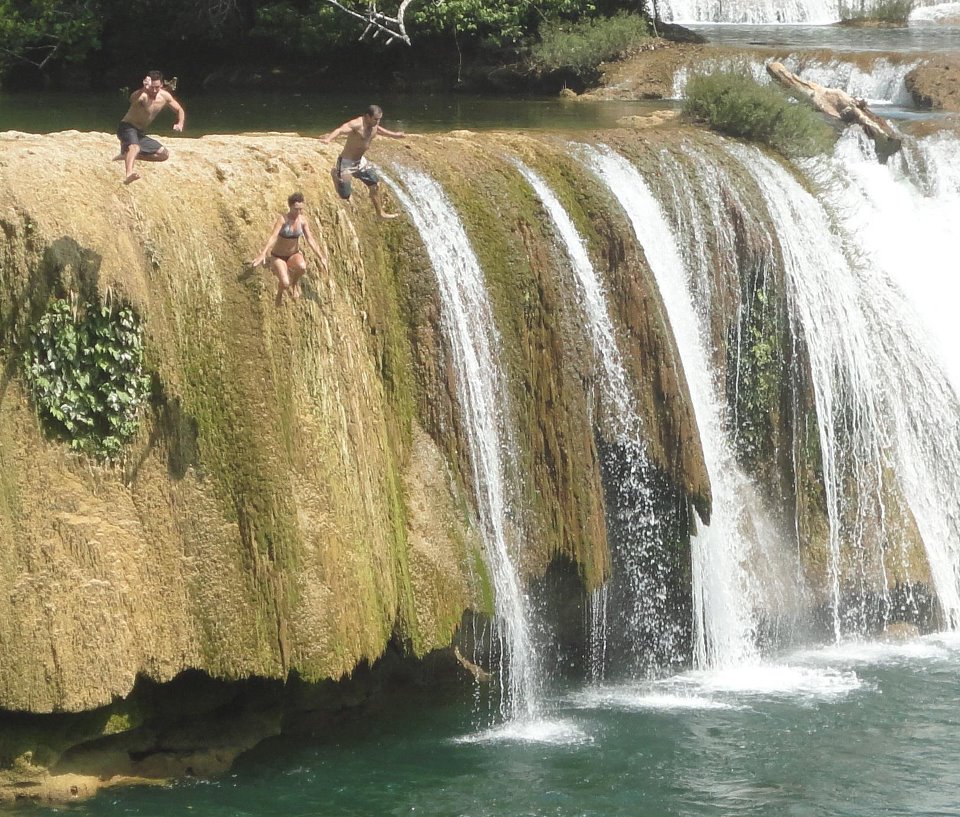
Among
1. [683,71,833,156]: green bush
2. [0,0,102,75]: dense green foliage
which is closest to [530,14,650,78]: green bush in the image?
[0,0,102,75]: dense green foliage

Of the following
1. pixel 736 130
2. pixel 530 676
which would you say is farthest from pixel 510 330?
pixel 736 130

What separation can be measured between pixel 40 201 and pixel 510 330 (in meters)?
4.15

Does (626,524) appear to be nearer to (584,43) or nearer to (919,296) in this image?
(919,296)

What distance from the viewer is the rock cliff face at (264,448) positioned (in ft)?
33.3

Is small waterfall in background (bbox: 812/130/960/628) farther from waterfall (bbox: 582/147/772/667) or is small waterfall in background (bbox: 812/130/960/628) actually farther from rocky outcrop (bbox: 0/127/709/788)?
rocky outcrop (bbox: 0/127/709/788)

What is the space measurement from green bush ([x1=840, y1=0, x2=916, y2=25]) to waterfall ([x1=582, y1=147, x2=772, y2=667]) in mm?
18324

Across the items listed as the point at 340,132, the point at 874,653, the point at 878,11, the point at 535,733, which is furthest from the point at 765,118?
the point at 878,11

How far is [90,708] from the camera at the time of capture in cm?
1031

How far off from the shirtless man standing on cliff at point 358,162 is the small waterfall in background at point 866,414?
5.19 metres

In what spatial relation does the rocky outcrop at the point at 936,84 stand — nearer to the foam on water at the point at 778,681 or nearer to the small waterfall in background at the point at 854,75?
the small waterfall in background at the point at 854,75

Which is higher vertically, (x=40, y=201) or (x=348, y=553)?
(x=40, y=201)

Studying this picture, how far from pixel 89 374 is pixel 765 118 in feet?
31.4

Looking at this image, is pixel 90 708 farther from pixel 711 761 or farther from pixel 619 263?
pixel 619 263

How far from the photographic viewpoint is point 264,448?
429 inches
